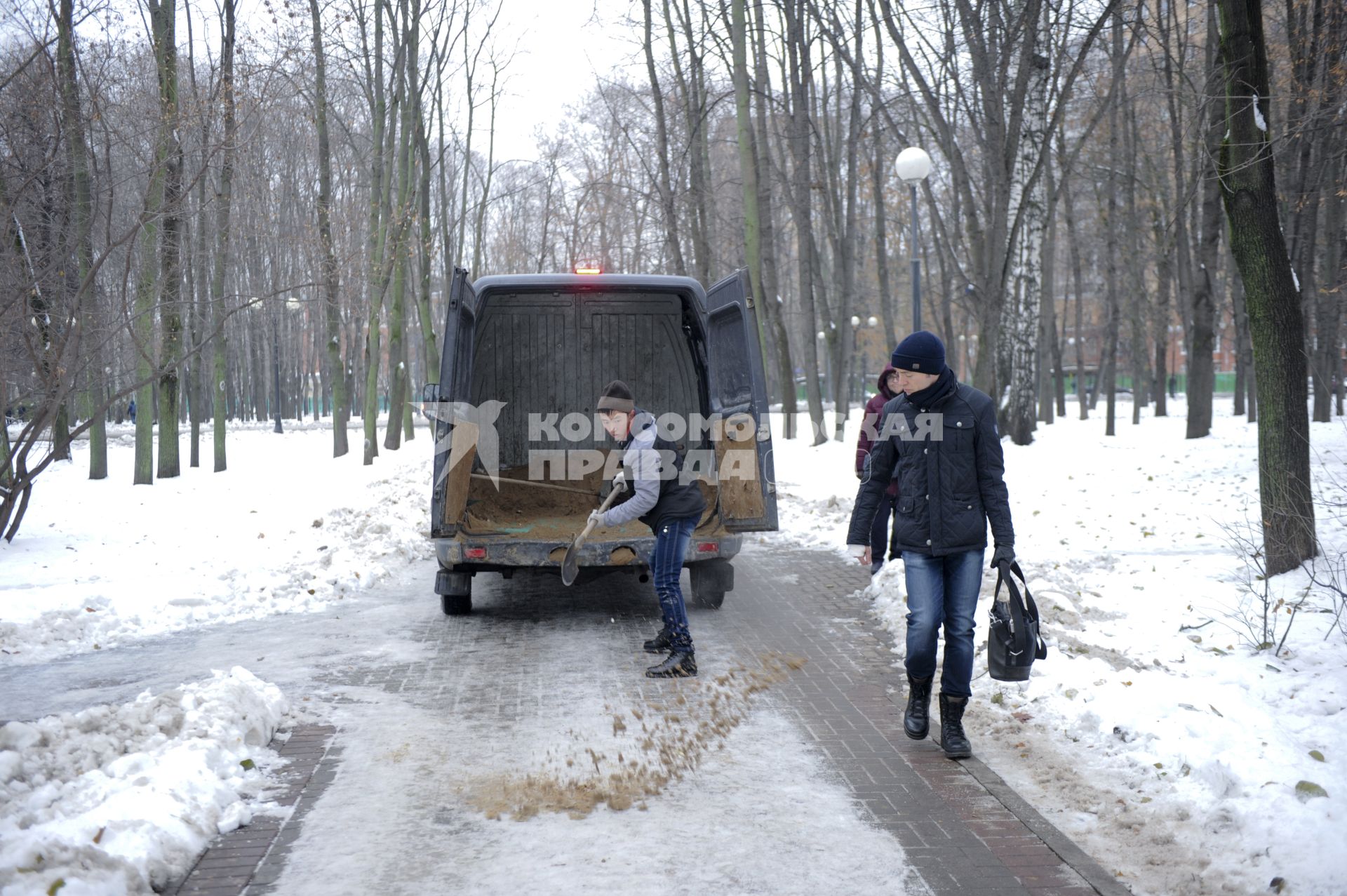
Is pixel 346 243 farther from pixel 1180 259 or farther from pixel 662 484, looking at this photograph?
pixel 662 484

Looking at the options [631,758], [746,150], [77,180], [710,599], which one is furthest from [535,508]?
[746,150]

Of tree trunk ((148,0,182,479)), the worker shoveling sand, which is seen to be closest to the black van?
the worker shoveling sand

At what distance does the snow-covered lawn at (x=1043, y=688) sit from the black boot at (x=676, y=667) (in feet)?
5.57

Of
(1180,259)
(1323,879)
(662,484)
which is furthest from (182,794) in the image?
(1180,259)

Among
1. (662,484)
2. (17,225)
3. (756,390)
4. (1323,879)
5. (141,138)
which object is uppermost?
(141,138)

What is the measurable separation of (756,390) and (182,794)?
518 cm

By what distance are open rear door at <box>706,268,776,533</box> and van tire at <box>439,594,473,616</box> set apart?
2.09 m

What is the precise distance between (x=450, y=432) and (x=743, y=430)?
2203mm

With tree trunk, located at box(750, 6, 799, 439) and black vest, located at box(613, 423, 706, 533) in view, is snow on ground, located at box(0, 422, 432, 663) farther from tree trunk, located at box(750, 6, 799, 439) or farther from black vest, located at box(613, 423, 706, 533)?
tree trunk, located at box(750, 6, 799, 439)

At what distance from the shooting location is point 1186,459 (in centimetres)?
1888

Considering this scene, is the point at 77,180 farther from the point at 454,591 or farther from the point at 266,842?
the point at 266,842

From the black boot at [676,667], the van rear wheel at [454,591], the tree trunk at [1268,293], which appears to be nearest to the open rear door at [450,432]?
the van rear wheel at [454,591]

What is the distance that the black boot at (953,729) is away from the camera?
208 inches

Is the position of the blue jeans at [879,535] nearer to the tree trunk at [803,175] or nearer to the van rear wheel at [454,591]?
the van rear wheel at [454,591]
